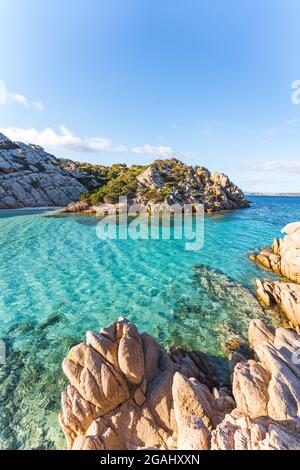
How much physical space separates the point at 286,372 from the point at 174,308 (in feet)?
20.5

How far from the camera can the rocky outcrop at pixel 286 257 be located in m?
14.8

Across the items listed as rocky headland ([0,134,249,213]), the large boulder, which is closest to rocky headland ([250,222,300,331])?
the large boulder

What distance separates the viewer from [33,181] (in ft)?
185

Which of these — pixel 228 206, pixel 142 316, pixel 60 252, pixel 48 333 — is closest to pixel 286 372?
pixel 142 316

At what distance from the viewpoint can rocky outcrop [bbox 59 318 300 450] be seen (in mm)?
4223

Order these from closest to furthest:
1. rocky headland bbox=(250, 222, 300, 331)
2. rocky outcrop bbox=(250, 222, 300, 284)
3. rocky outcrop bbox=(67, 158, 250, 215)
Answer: rocky headland bbox=(250, 222, 300, 331)
rocky outcrop bbox=(250, 222, 300, 284)
rocky outcrop bbox=(67, 158, 250, 215)

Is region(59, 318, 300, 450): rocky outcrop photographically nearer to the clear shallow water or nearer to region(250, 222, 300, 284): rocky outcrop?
the clear shallow water

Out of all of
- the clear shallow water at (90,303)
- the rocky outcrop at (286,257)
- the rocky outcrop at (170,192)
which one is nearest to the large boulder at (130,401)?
the clear shallow water at (90,303)

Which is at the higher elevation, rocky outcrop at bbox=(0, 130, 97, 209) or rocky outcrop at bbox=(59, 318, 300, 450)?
rocky outcrop at bbox=(0, 130, 97, 209)

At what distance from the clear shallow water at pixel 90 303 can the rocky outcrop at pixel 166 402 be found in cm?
141

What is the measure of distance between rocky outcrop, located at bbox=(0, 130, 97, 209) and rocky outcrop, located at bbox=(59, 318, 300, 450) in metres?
55.8

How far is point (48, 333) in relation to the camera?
948 cm

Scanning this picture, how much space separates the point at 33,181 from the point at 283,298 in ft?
201

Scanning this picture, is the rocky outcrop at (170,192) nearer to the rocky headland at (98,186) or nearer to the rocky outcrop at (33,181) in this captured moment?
the rocky headland at (98,186)
